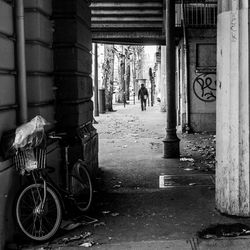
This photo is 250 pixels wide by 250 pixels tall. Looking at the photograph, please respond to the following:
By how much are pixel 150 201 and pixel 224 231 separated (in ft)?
5.38

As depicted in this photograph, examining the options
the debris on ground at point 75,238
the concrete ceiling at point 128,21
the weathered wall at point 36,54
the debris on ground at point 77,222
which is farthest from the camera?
the concrete ceiling at point 128,21

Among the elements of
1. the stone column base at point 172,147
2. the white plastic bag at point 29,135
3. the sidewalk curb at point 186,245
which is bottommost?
the sidewalk curb at point 186,245

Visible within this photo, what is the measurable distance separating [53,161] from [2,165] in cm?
157

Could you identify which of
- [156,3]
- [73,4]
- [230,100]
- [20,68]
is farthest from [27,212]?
[156,3]

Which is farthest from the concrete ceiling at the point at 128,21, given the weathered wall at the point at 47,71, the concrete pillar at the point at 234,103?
the concrete pillar at the point at 234,103

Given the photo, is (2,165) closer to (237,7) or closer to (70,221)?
(70,221)

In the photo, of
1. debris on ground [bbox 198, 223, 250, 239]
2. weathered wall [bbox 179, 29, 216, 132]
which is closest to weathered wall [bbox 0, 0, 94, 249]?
debris on ground [bbox 198, 223, 250, 239]

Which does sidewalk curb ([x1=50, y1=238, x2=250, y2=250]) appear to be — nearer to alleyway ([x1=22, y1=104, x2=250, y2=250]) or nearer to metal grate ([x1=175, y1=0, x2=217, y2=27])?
alleyway ([x1=22, y1=104, x2=250, y2=250])

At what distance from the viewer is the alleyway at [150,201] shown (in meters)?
5.11

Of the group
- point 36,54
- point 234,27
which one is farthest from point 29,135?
point 234,27

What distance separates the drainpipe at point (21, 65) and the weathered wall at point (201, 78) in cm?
1019

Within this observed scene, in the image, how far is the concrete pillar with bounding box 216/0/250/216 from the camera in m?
5.58

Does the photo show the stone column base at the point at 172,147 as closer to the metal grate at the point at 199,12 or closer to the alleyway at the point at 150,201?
the alleyway at the point at 150,201

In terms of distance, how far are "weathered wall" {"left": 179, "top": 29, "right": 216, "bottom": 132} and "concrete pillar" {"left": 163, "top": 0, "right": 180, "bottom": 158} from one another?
446cm
